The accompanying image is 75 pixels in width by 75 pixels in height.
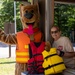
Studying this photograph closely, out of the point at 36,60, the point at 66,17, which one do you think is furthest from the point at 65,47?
the point at 66,17

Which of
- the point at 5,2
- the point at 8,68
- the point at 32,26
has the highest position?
the point at 5,2

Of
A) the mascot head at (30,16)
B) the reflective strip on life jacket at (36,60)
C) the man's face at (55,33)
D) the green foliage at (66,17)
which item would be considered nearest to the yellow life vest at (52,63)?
the reflective strip on life jacket at (36,60)

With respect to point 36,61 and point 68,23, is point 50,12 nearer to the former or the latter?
point 36,61

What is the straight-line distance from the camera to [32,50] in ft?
10.0

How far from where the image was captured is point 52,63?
2.73 m

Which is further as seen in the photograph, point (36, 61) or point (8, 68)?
point (8, 68)

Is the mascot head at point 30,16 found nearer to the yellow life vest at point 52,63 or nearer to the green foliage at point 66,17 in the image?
the yellow life vest at point 52,63

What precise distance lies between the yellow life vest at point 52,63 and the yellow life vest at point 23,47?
502 millimetres

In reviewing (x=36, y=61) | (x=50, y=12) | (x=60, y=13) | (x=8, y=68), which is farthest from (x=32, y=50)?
(x=60, y=13)

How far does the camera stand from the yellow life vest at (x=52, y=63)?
2.73 meters

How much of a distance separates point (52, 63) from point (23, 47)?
667 mm

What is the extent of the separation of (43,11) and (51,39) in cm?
41

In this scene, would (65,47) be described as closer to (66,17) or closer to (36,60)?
(36,60)

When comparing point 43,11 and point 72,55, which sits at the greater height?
point 43,11
